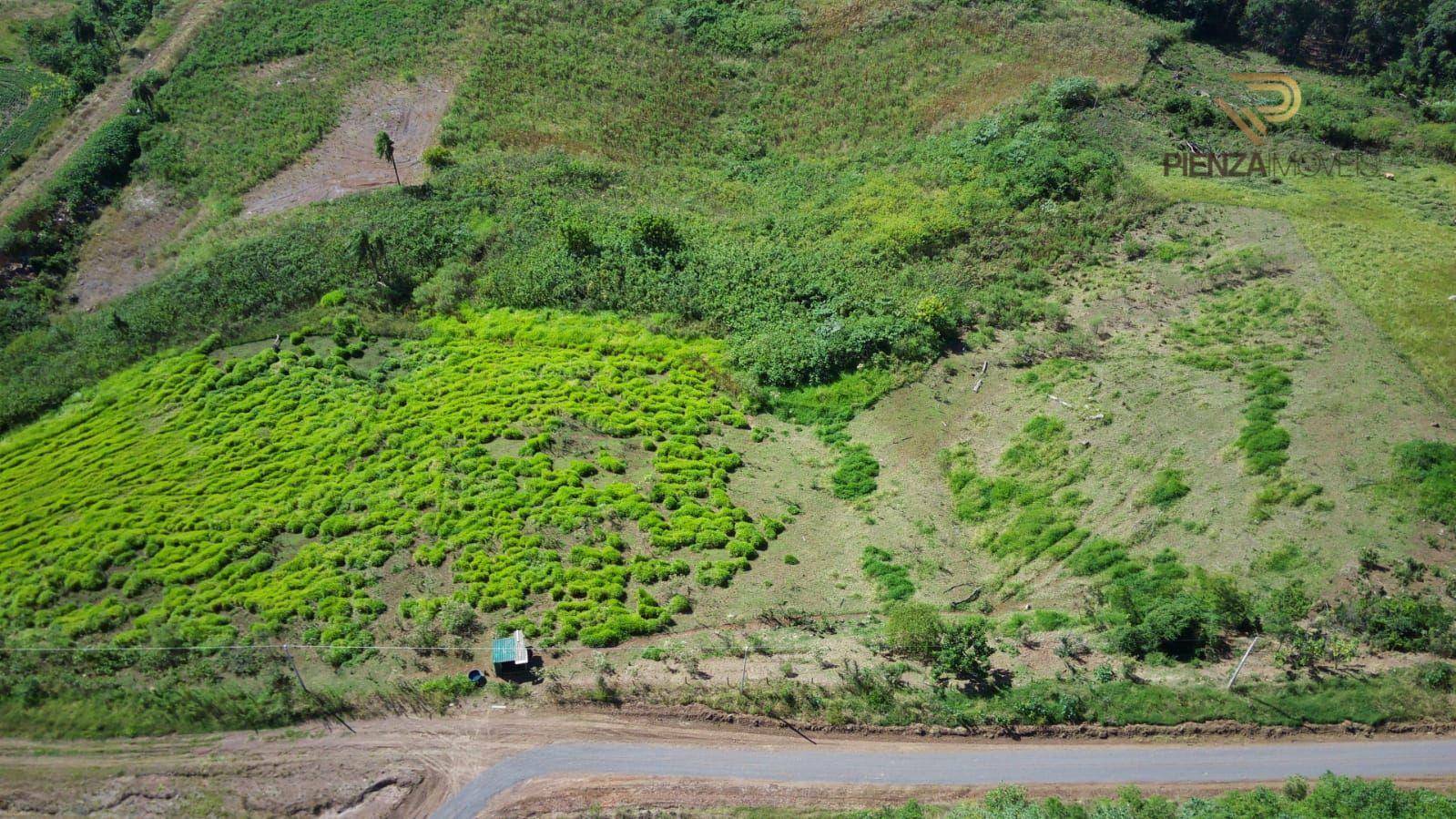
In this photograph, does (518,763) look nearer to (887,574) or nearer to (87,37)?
(887,574)

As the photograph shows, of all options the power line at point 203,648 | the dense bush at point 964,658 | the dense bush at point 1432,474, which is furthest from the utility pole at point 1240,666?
the power line at point 203,648

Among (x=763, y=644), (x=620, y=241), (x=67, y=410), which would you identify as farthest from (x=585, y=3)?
(x=763, y=644)

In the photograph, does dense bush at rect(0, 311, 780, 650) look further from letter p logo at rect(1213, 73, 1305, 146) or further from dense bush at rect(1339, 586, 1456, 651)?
letter p logo at rect(1213, 73, 1305, 146)

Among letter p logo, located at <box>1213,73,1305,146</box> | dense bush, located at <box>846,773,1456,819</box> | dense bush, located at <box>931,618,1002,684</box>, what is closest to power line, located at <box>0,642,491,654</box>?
dense bush, located at <box>931,618,1002,684</box>

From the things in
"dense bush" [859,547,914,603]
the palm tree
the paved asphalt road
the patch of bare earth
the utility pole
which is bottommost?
the paved asphalt road

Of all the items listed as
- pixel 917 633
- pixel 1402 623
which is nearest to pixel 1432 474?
pixel 1402 623
